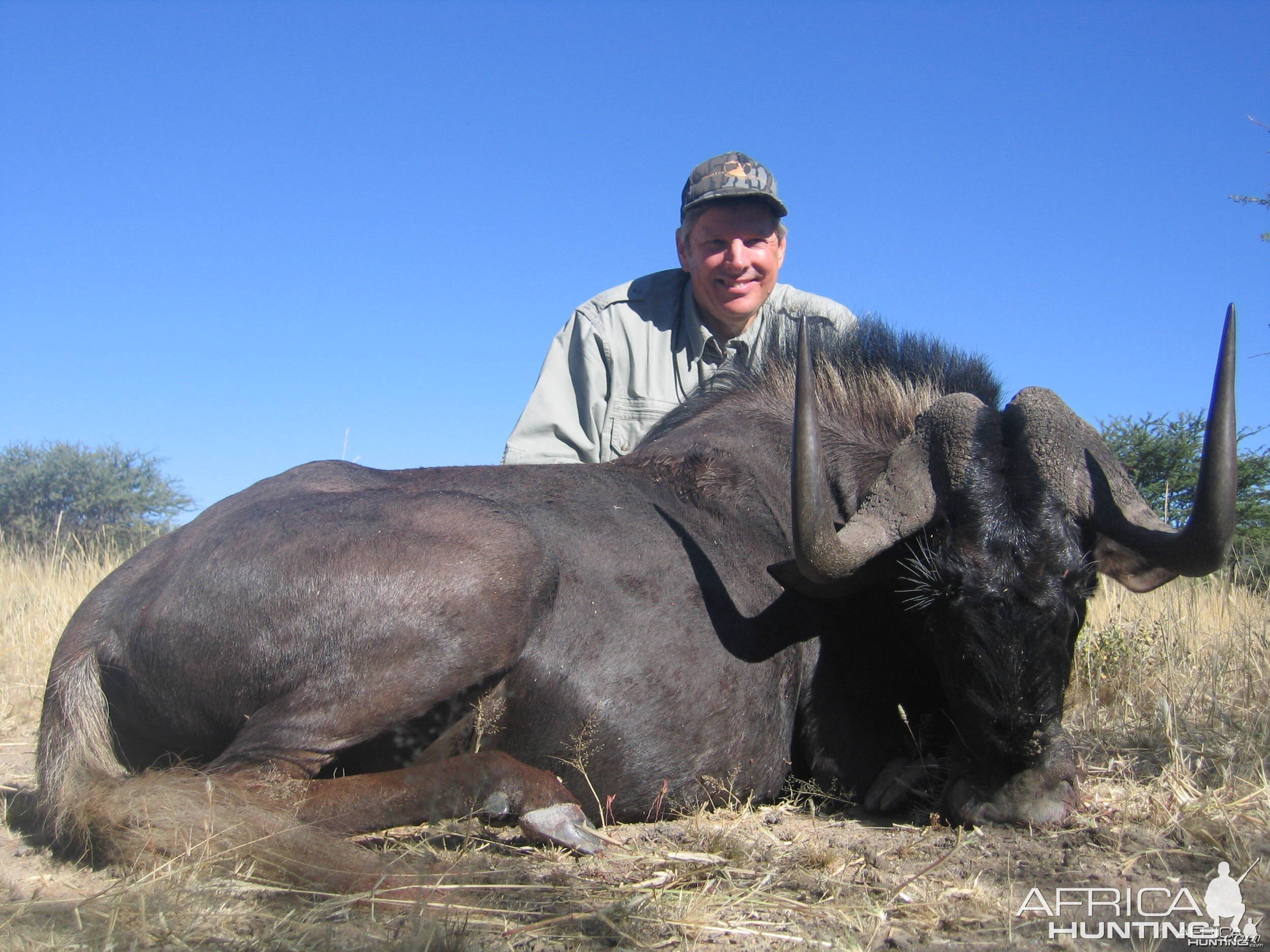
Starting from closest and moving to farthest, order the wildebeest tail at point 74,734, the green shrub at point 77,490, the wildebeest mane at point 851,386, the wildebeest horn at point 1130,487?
the wildebeest horn at point 1130,487 < the wildebeest tail at point 74,734 < the wildebeest mane at point 851,386 < the green shrub at point 77,490

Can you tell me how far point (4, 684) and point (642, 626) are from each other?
389 centimetres

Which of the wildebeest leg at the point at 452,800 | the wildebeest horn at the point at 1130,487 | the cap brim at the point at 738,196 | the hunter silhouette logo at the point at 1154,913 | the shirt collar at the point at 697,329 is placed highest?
the cap brim at the point at 738,196

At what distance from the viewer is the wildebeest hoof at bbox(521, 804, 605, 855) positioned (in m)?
2.76

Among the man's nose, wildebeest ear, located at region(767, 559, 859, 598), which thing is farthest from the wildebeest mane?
the man's nose

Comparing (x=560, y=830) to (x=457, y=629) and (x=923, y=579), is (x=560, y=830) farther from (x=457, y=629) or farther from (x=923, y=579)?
(x=923, y=579)

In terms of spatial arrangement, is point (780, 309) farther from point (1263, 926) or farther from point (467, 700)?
point (1263, 926)

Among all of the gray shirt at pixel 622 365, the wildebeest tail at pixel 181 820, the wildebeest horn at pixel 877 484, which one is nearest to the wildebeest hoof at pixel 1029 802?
the wildebeest horn at pixel 877 484

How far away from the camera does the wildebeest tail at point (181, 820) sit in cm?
242

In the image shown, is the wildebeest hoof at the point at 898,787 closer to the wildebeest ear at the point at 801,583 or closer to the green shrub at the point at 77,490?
the wildebeest ear at the point at 801,583

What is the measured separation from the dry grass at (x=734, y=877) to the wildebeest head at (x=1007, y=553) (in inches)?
9.1

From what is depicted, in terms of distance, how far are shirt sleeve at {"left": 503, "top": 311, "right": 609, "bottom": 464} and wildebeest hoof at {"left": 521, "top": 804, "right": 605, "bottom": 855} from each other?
9.92 feet

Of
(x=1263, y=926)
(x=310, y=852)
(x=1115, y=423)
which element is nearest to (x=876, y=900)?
(x=1263, y=926)

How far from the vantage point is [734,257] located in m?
5.43

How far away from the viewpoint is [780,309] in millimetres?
5574
